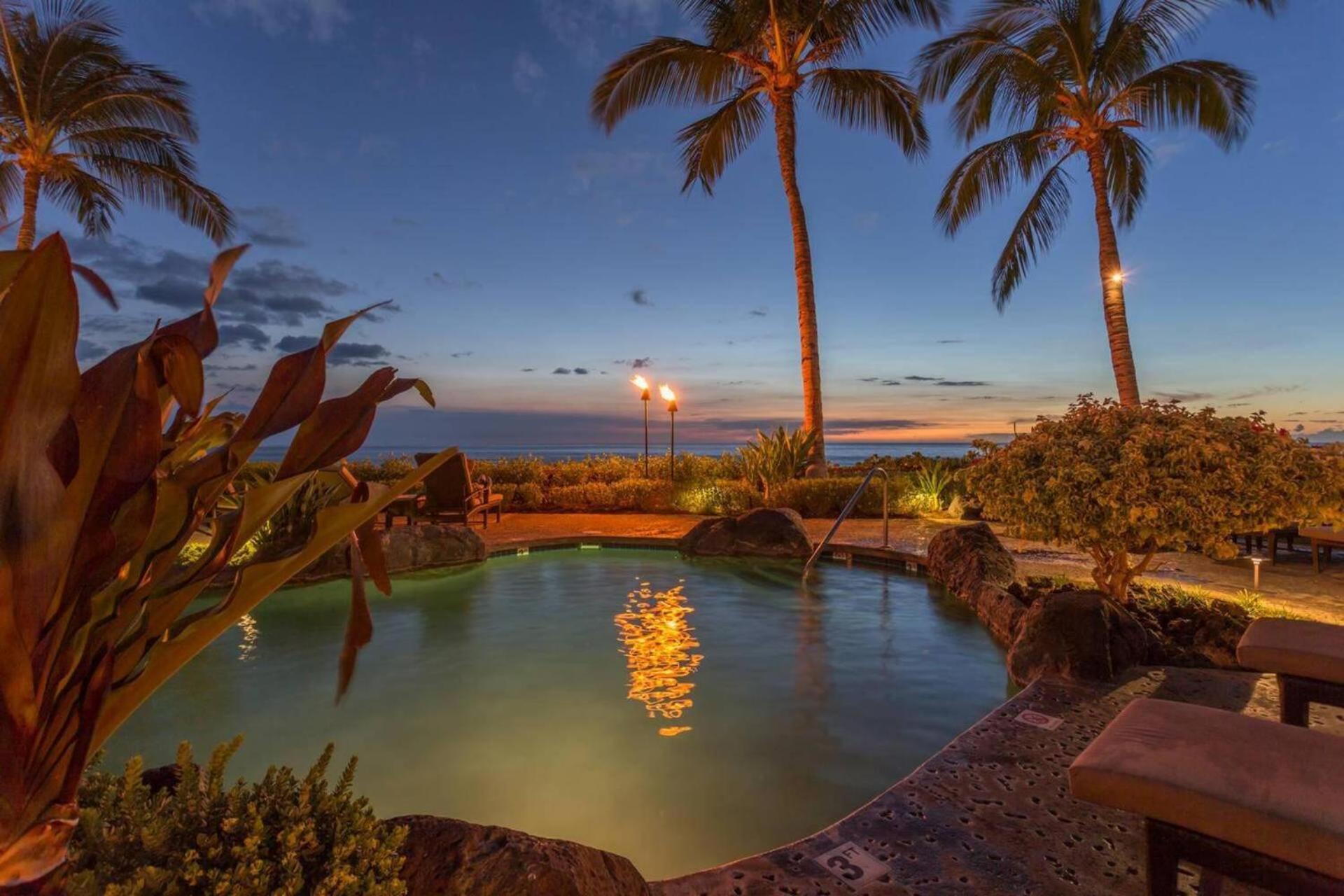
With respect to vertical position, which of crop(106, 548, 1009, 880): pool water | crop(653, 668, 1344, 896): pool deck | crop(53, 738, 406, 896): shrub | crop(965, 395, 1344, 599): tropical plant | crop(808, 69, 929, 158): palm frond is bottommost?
crop(106, 548, 1009, 880): pool water

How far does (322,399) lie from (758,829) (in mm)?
2945

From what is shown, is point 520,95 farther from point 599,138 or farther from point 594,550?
point 594,550

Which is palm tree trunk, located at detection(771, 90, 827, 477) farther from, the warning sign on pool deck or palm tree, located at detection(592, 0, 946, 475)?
the warning sign on pool deck

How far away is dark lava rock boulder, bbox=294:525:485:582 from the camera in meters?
7.40

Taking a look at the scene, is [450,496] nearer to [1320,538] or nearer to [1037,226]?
[1320,538]

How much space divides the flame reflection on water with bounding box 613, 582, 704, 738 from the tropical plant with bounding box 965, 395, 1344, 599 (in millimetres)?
2780

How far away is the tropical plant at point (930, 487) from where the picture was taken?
39.1 feet

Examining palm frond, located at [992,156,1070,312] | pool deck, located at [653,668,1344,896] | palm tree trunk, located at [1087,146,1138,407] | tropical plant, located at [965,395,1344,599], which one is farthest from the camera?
palm frond, located at [992,156,1070,312]

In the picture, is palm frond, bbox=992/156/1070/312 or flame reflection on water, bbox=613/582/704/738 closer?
flame reflection on water, bbox=613/582/704/738

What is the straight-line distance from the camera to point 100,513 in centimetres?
71

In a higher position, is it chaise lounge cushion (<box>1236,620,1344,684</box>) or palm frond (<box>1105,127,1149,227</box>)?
palm frond (<box>1105,127,1149,227</box>)

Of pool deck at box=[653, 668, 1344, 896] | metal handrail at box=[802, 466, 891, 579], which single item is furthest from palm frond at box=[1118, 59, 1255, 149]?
pool deck at box=[653, 668, 1344, 896]

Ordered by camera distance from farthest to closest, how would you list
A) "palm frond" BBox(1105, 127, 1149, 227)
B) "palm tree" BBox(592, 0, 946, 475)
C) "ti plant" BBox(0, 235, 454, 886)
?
"palm frond" BBox(1105, 127, 1149, 227) < "palm tree" BBox(592, 0, 946, 475) < "ti plant" BBox(0, 235, 454, 886)


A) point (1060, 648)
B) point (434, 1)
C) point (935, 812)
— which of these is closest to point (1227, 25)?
point (1060, 648)
